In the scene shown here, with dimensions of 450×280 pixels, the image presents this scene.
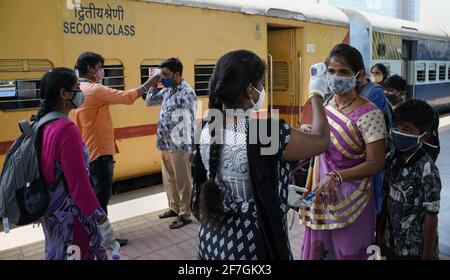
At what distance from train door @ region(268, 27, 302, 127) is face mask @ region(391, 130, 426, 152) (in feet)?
17.5

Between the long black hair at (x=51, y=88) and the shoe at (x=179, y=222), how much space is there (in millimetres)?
2223

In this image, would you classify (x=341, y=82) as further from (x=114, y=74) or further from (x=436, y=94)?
(x=436, y=94)

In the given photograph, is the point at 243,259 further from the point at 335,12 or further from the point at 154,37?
the point at 335,12

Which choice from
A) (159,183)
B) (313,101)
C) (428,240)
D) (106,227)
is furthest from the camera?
(159,183)

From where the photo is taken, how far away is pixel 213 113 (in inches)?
71.5

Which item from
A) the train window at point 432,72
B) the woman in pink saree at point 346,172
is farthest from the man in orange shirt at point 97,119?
the train window at point 432,72

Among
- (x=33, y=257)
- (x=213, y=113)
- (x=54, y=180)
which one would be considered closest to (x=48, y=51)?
(x=33, y=257)

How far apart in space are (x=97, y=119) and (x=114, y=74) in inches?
63.1

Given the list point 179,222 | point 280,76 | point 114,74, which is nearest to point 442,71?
point 280,76

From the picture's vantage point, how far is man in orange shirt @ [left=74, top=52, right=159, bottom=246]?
3617 millimetres

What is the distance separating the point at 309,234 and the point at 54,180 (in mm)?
1363

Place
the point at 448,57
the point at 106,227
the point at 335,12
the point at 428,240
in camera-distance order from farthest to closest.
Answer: the point at 448,57 < the point at 335,12 < the point at 106,227 < the point at 428,240

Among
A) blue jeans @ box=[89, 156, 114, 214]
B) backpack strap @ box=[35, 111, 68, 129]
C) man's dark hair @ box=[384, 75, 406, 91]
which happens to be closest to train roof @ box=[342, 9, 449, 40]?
man's dark hair @ box=[384, 75, 406, 91]

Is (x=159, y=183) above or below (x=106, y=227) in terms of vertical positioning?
below
